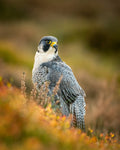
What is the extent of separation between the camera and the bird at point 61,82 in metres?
6.61

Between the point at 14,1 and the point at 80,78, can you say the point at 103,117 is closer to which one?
the point at 80,78

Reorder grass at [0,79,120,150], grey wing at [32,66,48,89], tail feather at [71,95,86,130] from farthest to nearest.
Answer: grey wing at [32,66,48,89] < tail feather at [71,95,86,130] < grass at [0,79,120,150]

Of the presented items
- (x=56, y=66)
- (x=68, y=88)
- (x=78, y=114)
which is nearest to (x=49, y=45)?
(x=56, y=66)

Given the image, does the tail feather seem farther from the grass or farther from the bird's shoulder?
the grass

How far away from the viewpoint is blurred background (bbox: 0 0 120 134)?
12.0 metres

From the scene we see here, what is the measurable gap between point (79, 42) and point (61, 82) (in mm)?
21105

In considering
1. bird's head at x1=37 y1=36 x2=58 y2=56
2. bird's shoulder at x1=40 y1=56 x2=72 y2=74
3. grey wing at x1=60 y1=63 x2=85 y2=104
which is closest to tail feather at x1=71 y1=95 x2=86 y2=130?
grey wing at x1=60 y1=63 x2=85 y2=104

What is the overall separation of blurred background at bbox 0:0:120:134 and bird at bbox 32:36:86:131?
1442mm

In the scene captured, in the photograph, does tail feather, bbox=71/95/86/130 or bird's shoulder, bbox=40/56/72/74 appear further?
bird's shoulder, bbox=40/56/72/74

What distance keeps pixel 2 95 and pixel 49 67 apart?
289 centimetres

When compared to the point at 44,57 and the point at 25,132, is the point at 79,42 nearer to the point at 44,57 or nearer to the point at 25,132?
the point at 44,57

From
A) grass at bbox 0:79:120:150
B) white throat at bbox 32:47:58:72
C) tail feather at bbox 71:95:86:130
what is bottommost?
tail feather at bbox 71:95:86:130

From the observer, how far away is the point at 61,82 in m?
6.65

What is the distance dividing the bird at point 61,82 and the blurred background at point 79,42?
56.8 inches
